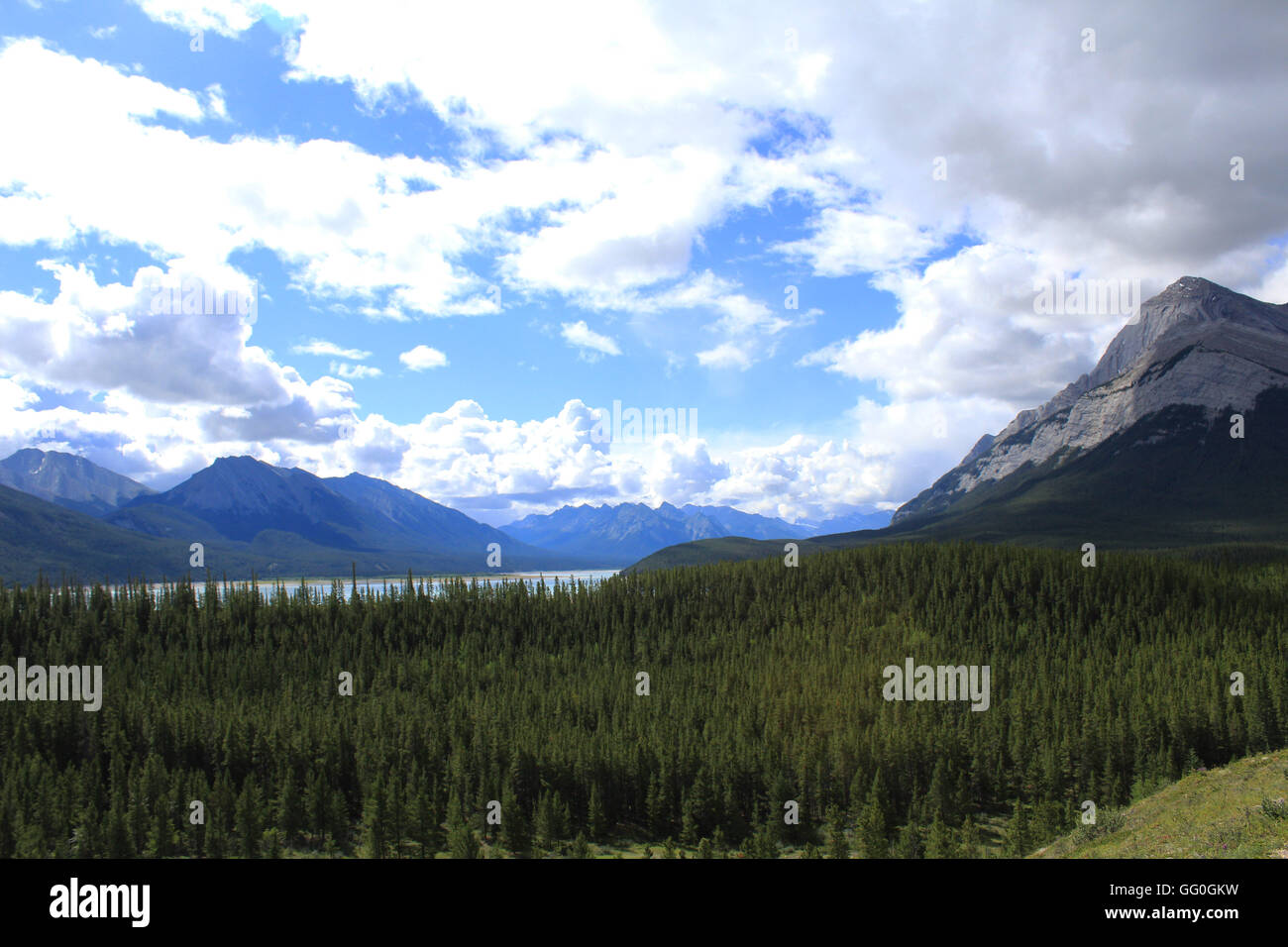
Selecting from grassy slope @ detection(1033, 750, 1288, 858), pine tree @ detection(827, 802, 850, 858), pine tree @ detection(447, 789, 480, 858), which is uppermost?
grassy slope @ detection(1033, 750, 1288, 858)

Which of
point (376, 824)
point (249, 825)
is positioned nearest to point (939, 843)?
point (376, 824)

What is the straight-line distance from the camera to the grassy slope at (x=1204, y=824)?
3547cm

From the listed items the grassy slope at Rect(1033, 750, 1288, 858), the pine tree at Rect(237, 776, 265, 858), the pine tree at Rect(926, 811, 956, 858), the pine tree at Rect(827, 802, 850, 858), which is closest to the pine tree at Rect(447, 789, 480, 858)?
the pine tree at Rect(237, 776, 265, 858)

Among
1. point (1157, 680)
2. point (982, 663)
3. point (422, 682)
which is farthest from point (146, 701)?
point (1157, 680)

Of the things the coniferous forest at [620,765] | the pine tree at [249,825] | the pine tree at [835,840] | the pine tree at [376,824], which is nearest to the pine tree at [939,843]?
the coniferous forest at [620,765]

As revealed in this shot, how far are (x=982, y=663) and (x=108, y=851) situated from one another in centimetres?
17829

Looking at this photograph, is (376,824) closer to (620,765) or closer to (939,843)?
(620,765)

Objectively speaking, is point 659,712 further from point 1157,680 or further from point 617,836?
point 1157,680

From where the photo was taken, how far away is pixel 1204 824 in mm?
44844

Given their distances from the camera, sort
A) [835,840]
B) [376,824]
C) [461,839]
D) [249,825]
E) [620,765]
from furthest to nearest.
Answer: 1. [620,765]
2. [249,825]
3. [376,824]
4. [835,840]
5. [461,839]

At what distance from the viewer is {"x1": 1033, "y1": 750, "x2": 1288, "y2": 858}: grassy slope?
35469 millimetres

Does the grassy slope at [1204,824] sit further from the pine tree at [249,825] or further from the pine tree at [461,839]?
the pine tree at [249,825]

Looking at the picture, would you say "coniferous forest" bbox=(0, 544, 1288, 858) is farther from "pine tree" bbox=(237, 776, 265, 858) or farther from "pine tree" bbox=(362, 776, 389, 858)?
"pine tree" bbox=(362, 776, 389, 858)

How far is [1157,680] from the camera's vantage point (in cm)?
14725
